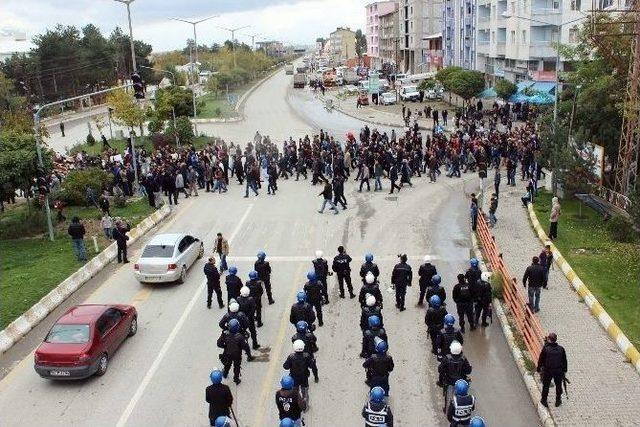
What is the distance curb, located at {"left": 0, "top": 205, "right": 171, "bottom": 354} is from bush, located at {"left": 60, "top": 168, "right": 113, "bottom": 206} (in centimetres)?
467

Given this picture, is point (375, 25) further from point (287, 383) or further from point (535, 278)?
point (287, 383)

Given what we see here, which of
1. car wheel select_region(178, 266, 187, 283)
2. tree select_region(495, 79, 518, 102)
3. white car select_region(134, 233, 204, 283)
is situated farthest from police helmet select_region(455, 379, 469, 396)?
tree select_region(495, 79, 518, 102)

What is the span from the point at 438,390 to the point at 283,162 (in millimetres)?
21025

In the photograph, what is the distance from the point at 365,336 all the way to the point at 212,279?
5.07m

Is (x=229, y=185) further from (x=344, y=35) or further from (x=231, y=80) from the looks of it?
(x=344, y=35)

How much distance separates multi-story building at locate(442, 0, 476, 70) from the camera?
68.9 meters

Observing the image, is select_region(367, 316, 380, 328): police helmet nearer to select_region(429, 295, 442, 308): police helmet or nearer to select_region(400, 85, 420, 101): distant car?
select_region(429, 295, 442, 308): police helmet

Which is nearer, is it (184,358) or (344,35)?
(184,358)

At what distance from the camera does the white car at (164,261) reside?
1755 centimetres

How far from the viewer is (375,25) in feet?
462

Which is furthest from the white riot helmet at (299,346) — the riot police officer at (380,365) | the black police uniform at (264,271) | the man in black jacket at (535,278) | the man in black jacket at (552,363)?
the man in black jacket at (535,278)

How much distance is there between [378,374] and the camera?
35.2 feet

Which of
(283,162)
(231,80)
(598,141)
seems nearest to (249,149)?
(283,162)

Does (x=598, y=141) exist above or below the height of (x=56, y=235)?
above
